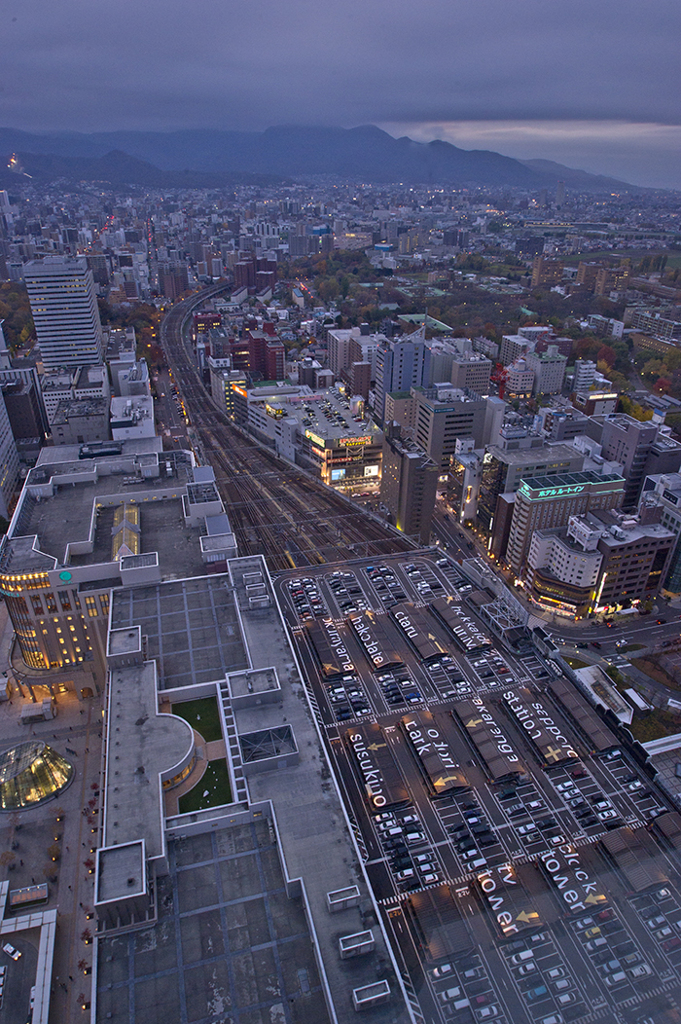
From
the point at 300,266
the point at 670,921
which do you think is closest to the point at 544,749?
the point at 670,921

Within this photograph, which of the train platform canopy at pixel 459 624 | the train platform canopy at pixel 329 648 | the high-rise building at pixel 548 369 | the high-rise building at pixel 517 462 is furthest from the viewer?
the high-rise building at pixel 548 369

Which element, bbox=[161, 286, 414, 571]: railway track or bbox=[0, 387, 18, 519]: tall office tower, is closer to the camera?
bbox=[161, 286, 414, 571]: railway track

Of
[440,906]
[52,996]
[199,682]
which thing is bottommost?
[52,996]

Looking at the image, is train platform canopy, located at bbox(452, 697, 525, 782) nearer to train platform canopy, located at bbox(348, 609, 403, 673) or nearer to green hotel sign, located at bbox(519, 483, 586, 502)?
train platform canopy, located at bbox(348, 609, 403, 673)

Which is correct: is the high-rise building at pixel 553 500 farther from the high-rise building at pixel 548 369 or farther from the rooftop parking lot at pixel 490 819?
the high-rise building at pixel 548 369

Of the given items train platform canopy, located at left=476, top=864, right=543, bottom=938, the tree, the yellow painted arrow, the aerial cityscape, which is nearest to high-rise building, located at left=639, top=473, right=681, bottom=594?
the aerial cityscape

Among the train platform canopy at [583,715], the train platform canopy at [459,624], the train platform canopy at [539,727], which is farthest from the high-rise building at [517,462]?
the train platform canopy at [539,727]

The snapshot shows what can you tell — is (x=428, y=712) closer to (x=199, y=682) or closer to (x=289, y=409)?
(x=199, y=682)
